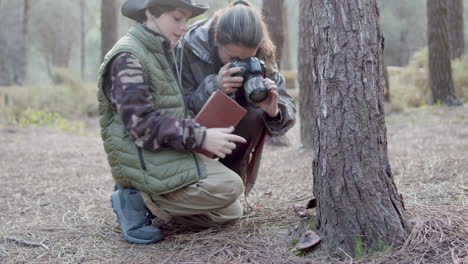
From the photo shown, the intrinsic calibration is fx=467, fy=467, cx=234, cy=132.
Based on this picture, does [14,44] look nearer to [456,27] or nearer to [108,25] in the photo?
[108,25]

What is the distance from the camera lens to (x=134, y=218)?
2.16 m

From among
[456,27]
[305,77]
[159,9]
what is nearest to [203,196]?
[159,9]

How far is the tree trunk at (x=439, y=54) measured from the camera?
6.69 meters

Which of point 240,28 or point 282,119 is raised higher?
point 240,28

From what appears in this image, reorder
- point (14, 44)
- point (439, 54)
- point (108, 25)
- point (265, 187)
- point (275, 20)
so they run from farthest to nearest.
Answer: point (14, 44) → point (108, 25) → point (439, 54) → point (275, 20) → point (265, 187)

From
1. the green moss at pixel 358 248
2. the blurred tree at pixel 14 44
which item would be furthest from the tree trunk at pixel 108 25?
the blurred tree at pixel 14 44

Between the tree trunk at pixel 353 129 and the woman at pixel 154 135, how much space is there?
454mm

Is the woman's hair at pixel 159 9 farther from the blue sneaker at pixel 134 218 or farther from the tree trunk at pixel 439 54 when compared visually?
the tree trunk at pixel 439 54

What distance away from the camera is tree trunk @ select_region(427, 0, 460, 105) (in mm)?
6688

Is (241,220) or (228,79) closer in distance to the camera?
(228,79)

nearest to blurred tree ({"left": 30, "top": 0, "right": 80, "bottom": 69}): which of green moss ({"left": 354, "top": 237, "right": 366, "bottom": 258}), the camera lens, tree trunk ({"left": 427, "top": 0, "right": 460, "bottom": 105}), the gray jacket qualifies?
tree trunk ({"left": 427, "top": 0, "right": 460, "bottom": 105})

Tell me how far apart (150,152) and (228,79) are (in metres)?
0.48

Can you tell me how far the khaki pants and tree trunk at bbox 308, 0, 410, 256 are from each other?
0.47m

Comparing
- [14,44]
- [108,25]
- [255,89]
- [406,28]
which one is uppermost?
[406,28]
